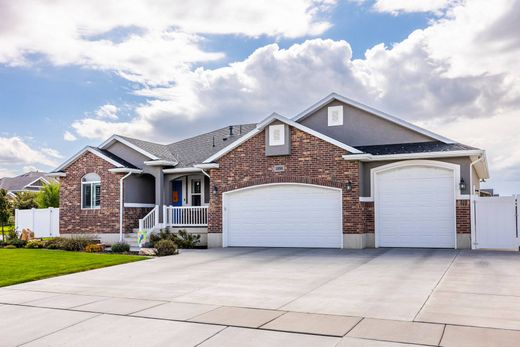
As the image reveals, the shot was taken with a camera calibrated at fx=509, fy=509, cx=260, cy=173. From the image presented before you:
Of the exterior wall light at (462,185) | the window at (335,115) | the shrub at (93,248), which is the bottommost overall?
the shrub at (93,248)

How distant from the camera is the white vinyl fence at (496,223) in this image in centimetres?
1733

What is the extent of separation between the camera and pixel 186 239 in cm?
2166

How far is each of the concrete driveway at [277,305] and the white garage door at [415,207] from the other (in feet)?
11.3

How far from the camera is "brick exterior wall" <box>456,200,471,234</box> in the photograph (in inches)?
701

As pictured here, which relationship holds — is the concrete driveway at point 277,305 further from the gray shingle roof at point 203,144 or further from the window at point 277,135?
the gray shingle roof at point 203,144

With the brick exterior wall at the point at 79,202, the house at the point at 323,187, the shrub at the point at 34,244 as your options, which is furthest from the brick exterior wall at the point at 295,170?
the shrub at the point at 34,244

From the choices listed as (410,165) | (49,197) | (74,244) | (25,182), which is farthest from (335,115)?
(25,182)

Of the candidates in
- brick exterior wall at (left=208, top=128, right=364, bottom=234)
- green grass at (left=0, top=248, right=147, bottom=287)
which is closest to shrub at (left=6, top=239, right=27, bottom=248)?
green grass at (left=0, top=248, right=147, bottom=287)

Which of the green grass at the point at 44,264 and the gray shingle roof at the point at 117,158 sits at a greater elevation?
the gray shingle roof at the point at 117,158

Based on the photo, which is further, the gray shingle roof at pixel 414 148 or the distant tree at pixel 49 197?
the distant tree at pixel 49 197

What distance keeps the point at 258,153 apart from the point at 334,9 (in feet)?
22.3

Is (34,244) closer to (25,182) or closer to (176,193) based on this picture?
(176,193)

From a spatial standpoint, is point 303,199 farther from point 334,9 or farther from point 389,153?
point 334,9

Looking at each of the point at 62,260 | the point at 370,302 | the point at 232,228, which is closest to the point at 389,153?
the point at 232,228
